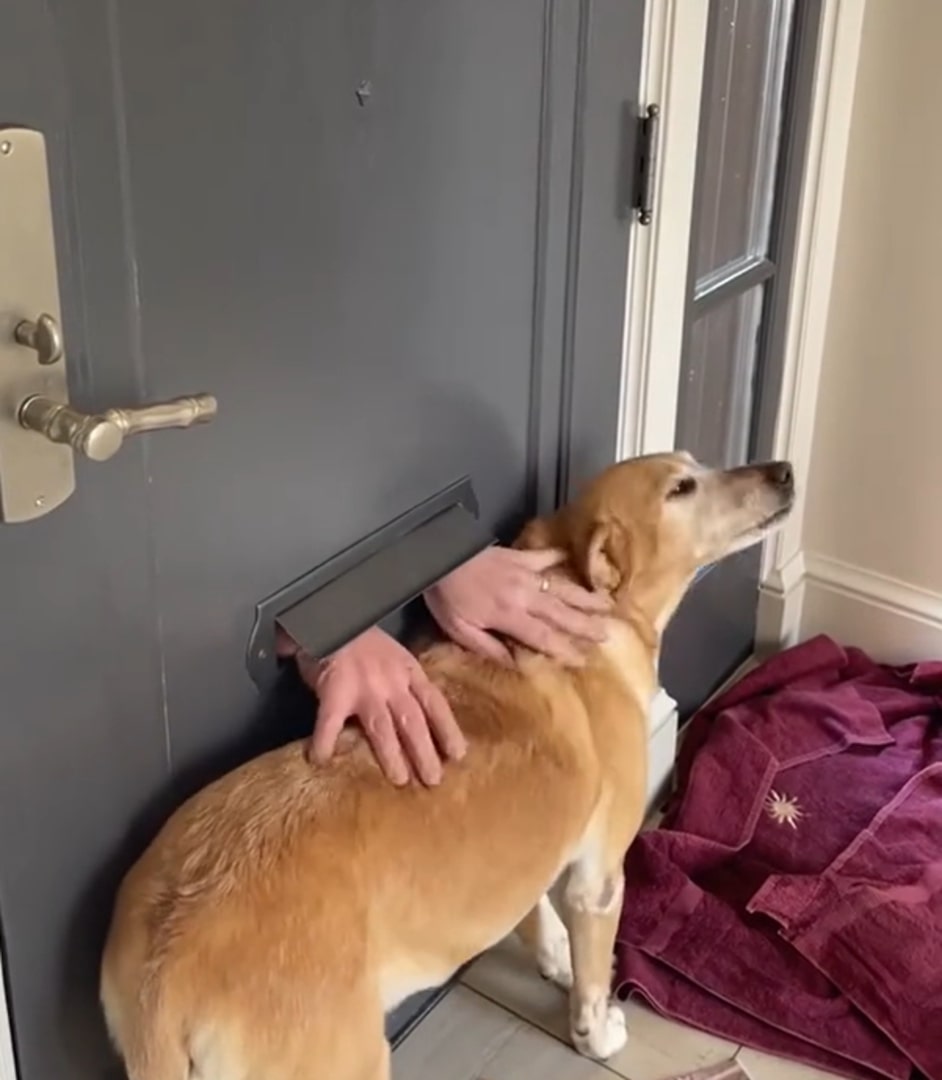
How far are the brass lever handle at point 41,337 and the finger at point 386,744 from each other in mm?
508

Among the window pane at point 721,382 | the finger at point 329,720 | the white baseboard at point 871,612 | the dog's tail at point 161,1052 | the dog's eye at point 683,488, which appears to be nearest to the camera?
the dog's tail at point 161,1052

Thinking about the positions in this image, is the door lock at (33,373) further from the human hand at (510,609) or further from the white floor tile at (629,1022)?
the white floor tile at (629,1022)

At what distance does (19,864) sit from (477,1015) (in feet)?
2.57

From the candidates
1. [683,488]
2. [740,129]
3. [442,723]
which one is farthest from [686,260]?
[442,723]

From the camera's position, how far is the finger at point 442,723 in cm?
133

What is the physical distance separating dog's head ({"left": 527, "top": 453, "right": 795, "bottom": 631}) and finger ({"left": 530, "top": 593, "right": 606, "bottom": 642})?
40 millimetres

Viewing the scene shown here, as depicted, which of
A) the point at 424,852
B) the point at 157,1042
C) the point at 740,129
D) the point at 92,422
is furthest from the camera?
the point at 740,129

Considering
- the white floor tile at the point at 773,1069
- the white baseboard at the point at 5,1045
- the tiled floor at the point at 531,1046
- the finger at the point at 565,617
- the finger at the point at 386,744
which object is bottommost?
the white floor tile at the point at 773,1069

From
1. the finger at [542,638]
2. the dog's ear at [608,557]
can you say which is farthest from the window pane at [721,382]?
the finger at [542,638]

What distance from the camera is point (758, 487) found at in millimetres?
1615

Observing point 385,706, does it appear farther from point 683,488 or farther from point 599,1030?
point 599,1030

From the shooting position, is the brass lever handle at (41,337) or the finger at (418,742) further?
the finger at (418,742)

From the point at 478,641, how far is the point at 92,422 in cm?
62

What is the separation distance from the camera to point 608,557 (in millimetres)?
1512
